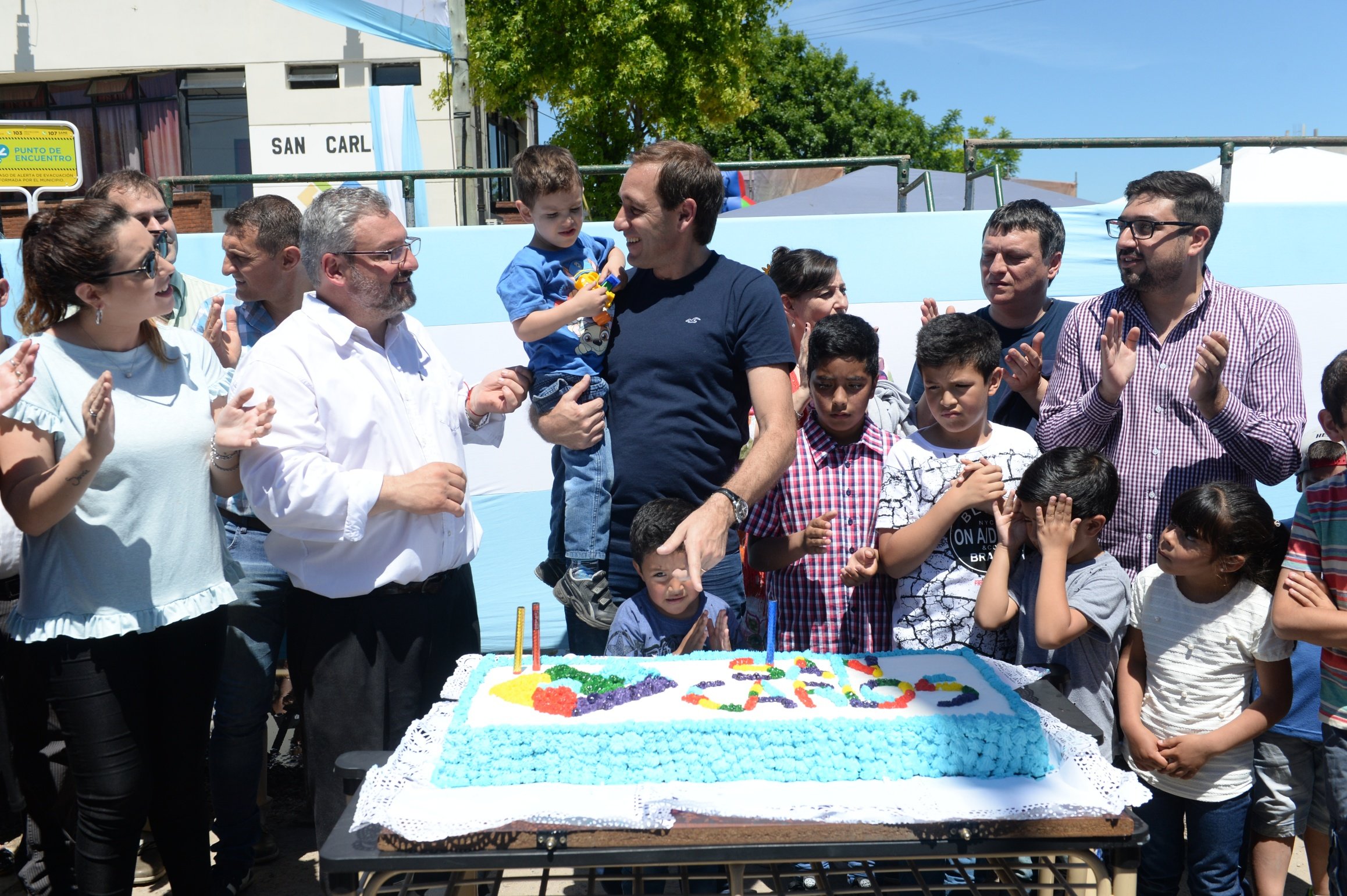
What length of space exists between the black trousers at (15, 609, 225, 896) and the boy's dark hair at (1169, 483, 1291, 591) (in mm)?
2480

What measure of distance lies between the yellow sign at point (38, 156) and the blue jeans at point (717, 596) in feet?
16.4

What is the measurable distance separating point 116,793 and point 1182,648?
8.64ft

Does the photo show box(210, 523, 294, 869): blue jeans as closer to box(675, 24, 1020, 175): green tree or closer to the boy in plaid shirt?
the boy in plaid shirt

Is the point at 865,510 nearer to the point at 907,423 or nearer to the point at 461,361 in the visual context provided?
the point at 907,423

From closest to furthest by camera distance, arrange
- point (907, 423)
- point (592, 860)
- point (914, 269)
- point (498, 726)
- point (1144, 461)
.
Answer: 1. point (592, 860)
2. point (498, 726)
3. point (1144, 461)
4. point (907, 423)
5. point (914, 269)

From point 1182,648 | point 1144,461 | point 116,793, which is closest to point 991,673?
point 1182,648

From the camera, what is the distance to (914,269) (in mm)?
5680

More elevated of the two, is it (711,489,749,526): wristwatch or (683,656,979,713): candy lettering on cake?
(711,489,749,526): wristwatch

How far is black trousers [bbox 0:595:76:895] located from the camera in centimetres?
279

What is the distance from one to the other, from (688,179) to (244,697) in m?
1.96

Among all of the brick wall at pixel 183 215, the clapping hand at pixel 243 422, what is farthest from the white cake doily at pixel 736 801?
the brick wall at pixel 183 215

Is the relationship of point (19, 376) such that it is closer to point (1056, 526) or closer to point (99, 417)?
point (99, 417)

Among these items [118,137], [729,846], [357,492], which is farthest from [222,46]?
[729,846]

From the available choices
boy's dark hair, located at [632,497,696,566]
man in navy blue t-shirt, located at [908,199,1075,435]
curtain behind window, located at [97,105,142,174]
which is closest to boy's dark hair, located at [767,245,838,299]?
man in navy blue t-shirt, located at [908,199,1075,435]
